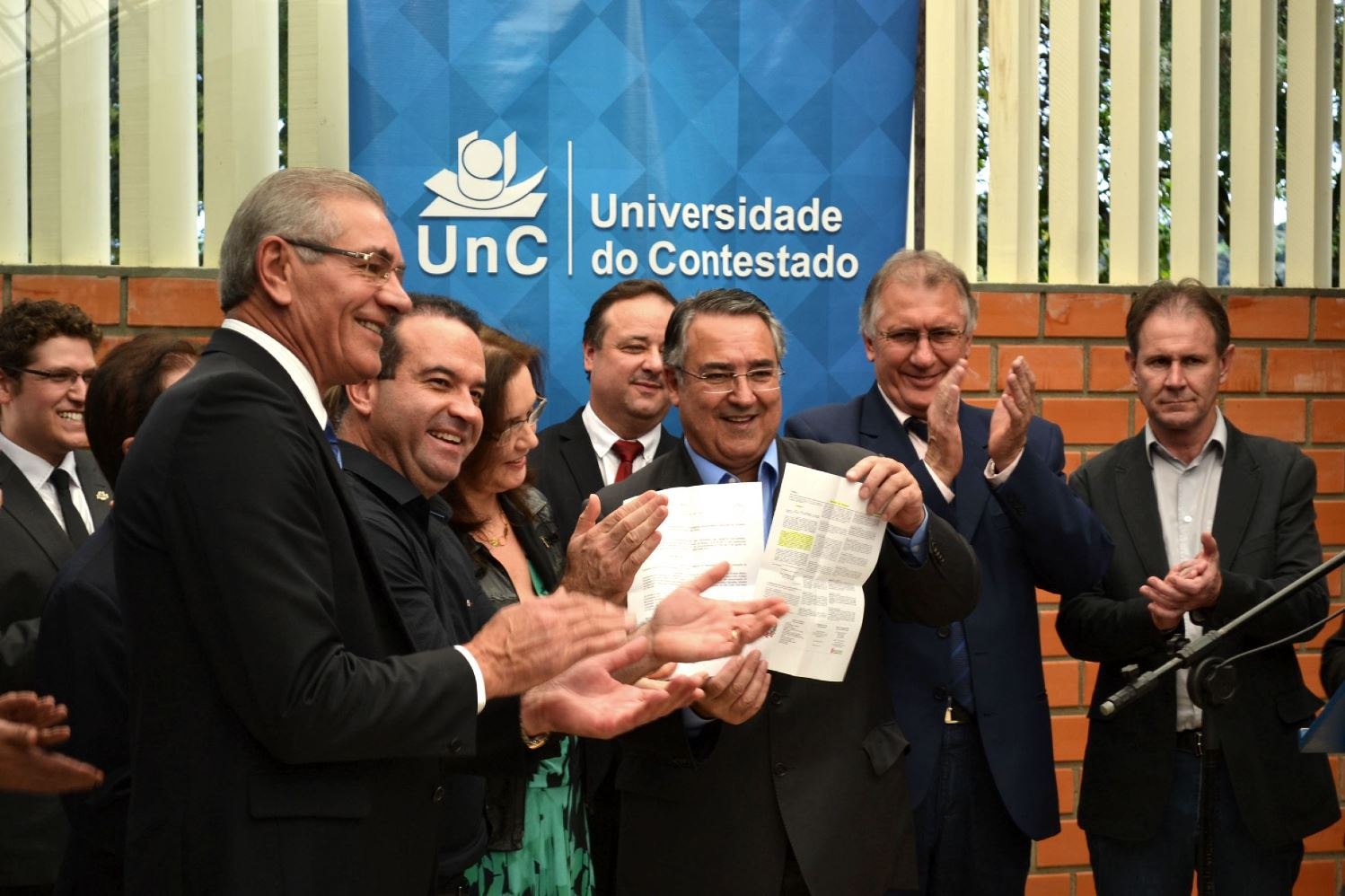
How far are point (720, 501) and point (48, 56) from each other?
261cm

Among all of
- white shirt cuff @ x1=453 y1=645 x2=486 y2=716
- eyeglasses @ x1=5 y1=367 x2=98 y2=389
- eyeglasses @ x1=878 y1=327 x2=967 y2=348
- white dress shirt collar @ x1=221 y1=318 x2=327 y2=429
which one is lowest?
white shirt cuff @ x1=453 y1=645 x2=486 y2=716

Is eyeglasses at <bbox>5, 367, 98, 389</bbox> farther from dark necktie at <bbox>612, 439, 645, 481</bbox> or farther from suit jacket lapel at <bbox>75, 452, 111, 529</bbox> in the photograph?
dark necktie at <bbox>612, 439, 645, 481</bbox>

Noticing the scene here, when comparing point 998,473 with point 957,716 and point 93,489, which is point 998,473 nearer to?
point 957,716

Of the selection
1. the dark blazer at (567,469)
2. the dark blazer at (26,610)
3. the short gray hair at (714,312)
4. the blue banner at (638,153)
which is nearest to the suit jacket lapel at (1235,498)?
the blue banner at (638,153)

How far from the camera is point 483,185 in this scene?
164 inches

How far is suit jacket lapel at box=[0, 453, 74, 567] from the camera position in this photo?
3.54 metres

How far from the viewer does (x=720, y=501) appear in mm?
2775

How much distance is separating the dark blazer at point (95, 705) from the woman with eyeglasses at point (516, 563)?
2.51ft

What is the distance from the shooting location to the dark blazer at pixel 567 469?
387cm

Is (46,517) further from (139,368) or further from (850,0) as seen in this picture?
(850,0)

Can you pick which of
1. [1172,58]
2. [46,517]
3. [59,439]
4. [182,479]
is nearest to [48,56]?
[59,439]

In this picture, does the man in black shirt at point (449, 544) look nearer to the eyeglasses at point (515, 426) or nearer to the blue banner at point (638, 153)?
the eyeglasses at point (515, 426)

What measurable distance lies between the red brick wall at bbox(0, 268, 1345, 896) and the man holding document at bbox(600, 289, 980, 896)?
1672 millimetres

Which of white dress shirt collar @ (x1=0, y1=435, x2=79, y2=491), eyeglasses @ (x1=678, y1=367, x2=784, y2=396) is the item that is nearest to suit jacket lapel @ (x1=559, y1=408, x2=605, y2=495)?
eyeglasses @ (x1=678, y1=367, x2=784, y2=396)
